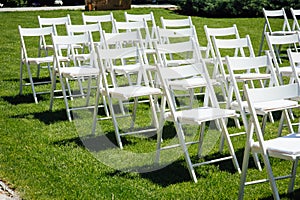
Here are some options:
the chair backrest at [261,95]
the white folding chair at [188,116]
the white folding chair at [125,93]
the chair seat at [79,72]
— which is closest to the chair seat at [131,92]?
the white folding chair at [125,93]

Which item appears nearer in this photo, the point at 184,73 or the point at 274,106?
the point at 274,106

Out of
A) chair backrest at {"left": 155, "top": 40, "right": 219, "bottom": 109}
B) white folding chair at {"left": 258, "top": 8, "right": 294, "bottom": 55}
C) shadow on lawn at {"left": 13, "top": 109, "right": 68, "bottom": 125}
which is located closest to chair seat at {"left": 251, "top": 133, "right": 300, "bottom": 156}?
chair backrest at {"left": 155, "top": 40, "right": 219, "bottom": 109}

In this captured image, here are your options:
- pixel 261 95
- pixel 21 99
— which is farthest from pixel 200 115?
pixel 21 99

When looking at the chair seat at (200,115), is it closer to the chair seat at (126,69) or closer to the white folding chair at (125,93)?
the white folding chair at (125,93)

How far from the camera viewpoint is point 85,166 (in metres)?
6.21

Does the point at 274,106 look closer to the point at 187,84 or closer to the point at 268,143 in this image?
the point at 268,143

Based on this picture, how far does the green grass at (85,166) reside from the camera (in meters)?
5.48

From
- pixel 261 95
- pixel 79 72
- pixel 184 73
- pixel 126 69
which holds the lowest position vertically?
pixel 126 69

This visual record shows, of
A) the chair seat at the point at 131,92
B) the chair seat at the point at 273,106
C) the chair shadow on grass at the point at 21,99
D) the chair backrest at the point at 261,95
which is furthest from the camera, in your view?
the chair shadow on grass at the point at 21,99

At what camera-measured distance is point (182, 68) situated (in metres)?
6.54

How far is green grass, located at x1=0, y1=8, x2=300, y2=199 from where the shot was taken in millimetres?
5477

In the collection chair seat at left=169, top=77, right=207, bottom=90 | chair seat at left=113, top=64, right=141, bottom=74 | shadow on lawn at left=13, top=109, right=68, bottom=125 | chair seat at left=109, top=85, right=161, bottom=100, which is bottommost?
shadow on lawn at left=13, top=109, right=68, bottom=125

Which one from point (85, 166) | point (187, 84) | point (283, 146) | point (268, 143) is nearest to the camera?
point (283, 146)

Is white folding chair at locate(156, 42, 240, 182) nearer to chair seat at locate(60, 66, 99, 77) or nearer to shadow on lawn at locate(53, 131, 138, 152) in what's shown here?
shadow on lawn at locate(53, 131, 138, 152)
